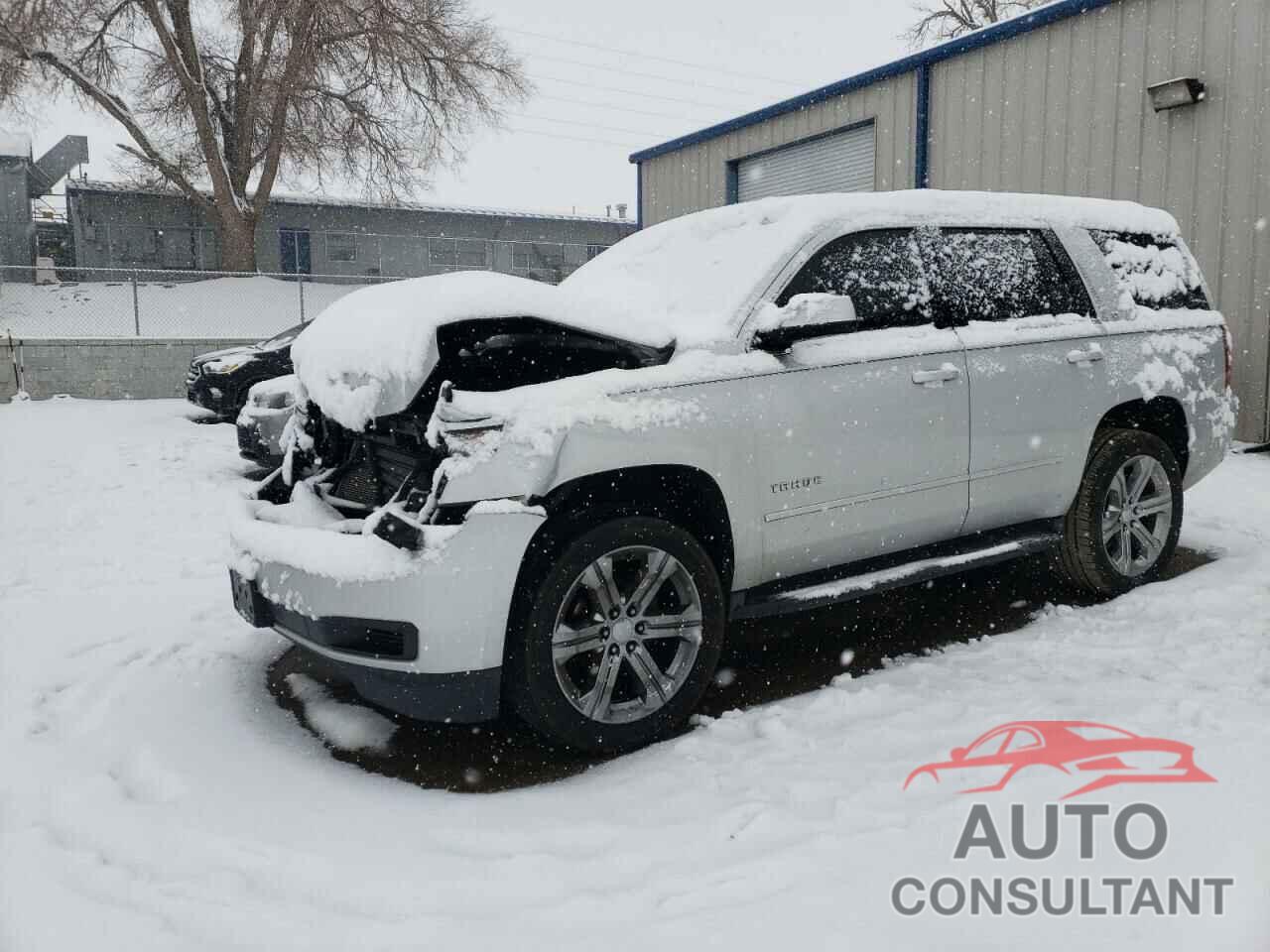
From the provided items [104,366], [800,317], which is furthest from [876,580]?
[104,366]

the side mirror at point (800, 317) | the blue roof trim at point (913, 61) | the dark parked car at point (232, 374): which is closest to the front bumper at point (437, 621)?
the side mirror at point (800, 317)

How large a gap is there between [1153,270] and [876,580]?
8.31ft

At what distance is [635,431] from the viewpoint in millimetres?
3256

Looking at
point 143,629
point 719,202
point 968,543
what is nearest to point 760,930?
point 968,543

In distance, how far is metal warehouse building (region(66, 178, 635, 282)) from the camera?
27656 mm

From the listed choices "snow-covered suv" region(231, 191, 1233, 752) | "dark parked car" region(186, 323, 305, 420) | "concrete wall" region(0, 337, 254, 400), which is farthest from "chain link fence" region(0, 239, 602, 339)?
"snow-covered suv" region(231, 191, 1233, 752)

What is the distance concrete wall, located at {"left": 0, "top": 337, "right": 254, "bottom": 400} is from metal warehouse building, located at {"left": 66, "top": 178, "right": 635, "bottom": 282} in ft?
43.6

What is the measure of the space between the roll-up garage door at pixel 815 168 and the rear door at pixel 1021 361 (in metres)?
8.84

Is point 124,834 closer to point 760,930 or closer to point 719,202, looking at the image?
point 760,930

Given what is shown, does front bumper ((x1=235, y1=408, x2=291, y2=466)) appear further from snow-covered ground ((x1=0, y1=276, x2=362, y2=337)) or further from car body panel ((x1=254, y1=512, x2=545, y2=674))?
snow-covered ground ((x1=0, y1=276, x2=362, y2=337))

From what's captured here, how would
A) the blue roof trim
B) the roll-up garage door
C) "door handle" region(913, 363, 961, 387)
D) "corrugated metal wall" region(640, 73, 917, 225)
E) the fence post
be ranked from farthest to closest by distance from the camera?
the fence post
the roll-up garage door
"corrugated metal wall" region(640, 73, 917, 225)
the blue roof trim
"door handle" region(913, 363, 961, 387)

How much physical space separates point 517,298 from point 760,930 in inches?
80.3

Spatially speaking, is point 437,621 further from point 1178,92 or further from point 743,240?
point 1178,92

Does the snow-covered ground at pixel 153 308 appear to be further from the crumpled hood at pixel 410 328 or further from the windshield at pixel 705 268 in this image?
the crumpled hood at pixel 410 328
